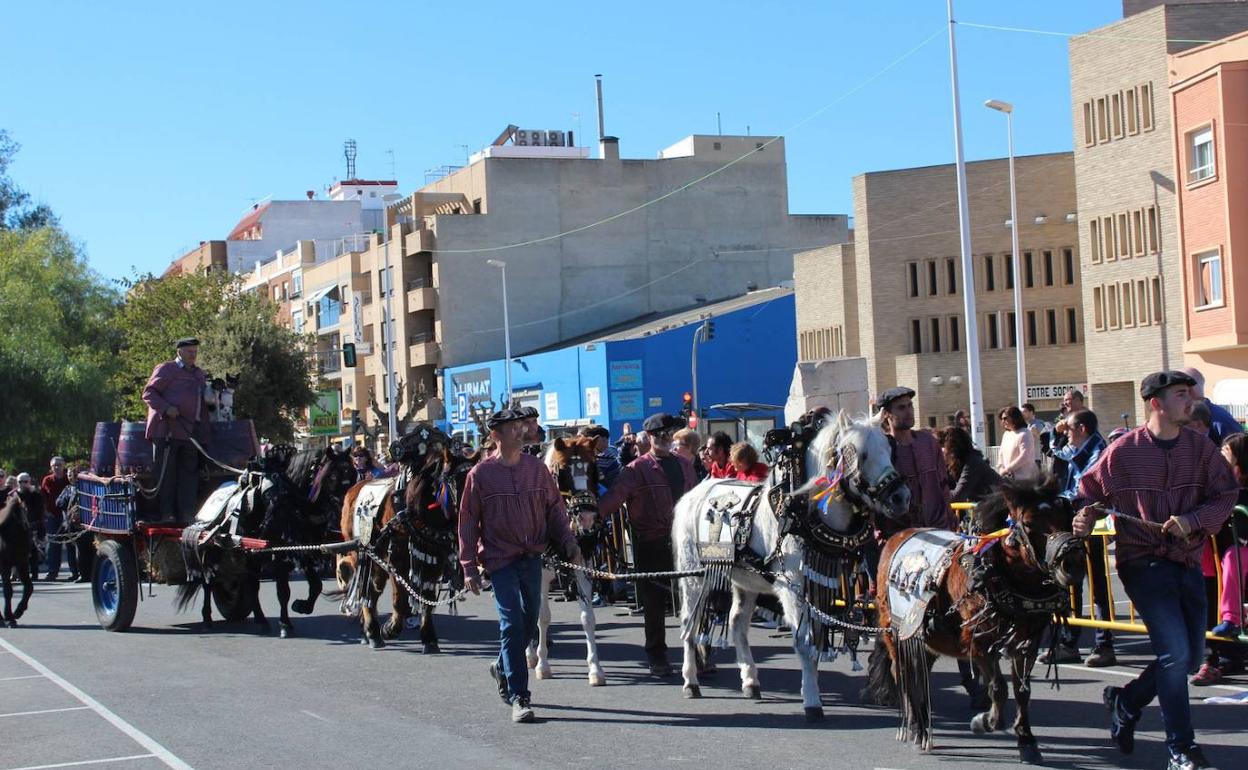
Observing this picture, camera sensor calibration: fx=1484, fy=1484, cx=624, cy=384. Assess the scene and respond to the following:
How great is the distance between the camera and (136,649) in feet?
46.1

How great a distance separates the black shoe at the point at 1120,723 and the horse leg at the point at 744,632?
300cm

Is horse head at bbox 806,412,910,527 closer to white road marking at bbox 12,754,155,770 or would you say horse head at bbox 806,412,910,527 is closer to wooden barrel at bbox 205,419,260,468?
white road marking at bbox 12,754,155,770

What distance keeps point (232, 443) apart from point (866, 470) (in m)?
9.41

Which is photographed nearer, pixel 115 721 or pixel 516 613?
pixel 516 613

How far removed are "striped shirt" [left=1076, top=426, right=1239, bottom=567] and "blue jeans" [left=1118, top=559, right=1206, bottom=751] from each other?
0.07 m

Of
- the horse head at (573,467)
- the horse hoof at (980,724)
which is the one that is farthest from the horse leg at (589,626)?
the horse hoof at (980,724)

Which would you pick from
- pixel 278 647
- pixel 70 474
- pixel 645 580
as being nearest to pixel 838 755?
pixel 645 580

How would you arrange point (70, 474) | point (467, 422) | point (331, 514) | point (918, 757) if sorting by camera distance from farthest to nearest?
point (467, 422) < point (70, 474) < point (331, 514) < point (918, 757)

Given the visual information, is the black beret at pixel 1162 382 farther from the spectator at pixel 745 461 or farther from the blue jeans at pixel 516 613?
the spectator at pixel 745 461

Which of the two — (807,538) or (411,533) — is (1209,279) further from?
(807,538)

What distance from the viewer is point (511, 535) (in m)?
9.54

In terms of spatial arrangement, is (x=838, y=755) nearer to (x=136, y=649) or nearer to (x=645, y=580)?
(x=645, y=580)

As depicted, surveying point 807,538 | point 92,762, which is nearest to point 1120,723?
point 807,538

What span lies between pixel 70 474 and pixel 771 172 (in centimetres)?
4934
